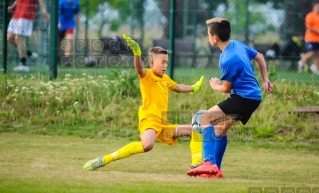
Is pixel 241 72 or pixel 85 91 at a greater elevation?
pixel 241 72

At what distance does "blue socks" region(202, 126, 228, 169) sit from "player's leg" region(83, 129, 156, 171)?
63cm

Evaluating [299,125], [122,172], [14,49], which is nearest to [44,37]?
[14,49]

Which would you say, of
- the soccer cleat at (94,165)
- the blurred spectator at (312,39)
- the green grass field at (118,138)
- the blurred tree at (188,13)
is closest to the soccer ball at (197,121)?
the green grass field at (118,138)

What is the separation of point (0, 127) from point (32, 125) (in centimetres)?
50

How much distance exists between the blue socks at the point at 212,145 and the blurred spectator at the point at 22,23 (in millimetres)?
7247

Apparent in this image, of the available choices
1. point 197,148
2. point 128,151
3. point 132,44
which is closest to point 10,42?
point 128,151

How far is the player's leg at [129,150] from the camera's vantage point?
8898 mm

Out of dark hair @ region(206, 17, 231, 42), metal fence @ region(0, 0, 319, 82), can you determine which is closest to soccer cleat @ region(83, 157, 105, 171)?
dark hair @ region(206, 17, 231, 42)

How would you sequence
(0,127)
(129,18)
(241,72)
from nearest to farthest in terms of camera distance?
(241,72) < (0,127) < (129,18)

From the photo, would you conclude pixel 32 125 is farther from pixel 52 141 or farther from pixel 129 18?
A: pixel 129 18

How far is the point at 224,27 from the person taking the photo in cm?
859

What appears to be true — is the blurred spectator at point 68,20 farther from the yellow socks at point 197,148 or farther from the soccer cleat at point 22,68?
the yellow socks at point 197,148

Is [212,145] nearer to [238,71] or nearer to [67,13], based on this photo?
[238,71]

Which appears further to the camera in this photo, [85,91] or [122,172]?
[85,91]
